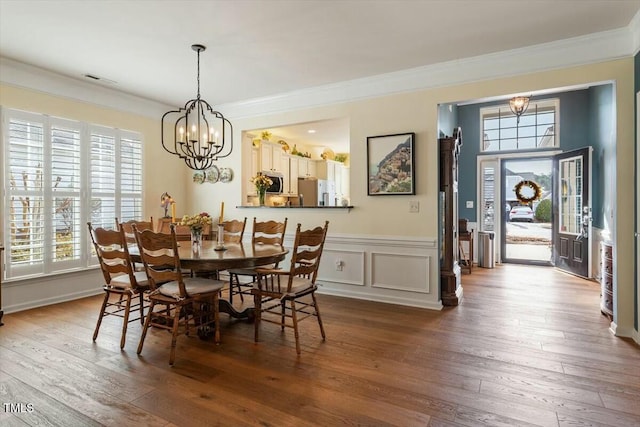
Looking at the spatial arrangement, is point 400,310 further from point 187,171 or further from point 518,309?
point 187,171

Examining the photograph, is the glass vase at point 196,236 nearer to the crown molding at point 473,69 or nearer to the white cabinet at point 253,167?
the white cabinet at point 253,167

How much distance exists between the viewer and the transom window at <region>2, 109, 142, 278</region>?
3.91 m

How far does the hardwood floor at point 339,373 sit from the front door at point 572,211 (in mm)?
2498

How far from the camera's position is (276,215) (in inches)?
202

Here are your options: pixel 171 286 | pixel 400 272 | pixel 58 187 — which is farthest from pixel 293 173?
pixel 171 286

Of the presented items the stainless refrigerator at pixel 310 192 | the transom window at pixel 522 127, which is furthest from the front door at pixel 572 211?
the stainless refrigerator at pixel 310 192

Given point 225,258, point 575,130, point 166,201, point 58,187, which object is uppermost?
point 575,130

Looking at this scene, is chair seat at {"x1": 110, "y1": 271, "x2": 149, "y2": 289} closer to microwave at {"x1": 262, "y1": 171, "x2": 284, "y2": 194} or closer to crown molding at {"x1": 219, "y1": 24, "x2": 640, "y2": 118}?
crown molding at {"x1": 219, "y1": 24, "x2": 640, "y2": 118}

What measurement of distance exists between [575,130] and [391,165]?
4.35 metres

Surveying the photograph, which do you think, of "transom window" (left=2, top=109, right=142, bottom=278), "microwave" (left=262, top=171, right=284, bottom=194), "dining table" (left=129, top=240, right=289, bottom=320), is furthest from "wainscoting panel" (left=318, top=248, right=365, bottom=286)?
"transom window" (left=2, top=109, right=142, bottom=278)

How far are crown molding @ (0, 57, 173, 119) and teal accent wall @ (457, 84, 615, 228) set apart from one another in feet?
18.8

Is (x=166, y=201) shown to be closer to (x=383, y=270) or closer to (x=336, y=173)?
(x=383, y=270)

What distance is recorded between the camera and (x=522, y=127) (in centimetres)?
686

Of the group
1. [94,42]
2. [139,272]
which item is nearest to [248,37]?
[94,42]
